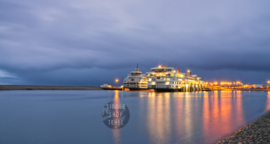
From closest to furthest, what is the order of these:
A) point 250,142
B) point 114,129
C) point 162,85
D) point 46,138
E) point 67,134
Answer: point 250,142 < point 46,138 < point 67,134 < point 114,129 < point 162,85

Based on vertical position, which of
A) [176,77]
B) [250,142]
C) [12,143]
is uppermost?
[176,77]

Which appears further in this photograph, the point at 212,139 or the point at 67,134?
the point at 67,134

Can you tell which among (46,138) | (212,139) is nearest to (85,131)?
(46,138)

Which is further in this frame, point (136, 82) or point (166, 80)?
point (136, 82)

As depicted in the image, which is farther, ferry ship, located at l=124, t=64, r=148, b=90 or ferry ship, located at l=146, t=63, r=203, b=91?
ferry ship, located at l=124, t=64, r=148, b=90

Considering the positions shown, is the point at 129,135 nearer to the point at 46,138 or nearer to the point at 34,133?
the point at 46,138

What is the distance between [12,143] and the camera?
1015 centimetres

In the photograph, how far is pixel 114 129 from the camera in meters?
13.1

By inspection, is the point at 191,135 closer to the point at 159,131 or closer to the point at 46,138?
the point at 159,131

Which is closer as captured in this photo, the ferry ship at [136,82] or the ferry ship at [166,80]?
the ferry ship at [166,80]

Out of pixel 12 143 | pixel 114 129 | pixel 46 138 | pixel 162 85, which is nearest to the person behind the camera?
pixel 12 143

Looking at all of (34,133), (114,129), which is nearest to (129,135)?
(114,129)

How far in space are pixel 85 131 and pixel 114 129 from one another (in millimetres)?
1903

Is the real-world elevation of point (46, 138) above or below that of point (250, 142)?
below
